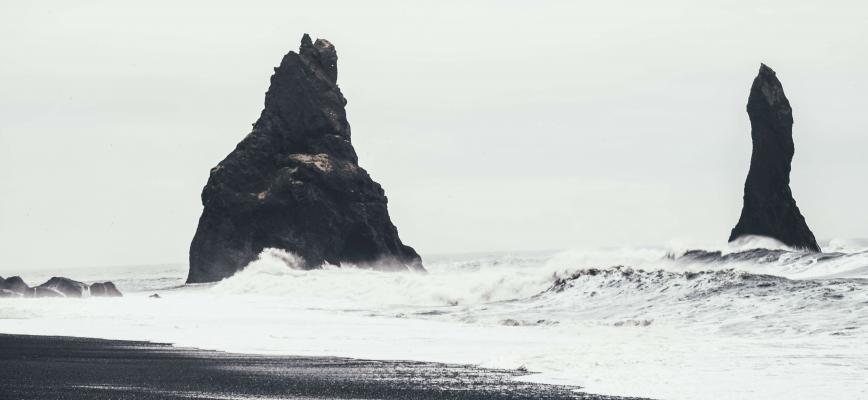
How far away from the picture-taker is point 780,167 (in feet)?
188

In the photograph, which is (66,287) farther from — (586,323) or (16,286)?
(586,323)

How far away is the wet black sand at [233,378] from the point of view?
14812 millimetres

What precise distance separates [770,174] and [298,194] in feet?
100

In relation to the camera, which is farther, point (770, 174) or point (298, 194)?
point (298, 194)

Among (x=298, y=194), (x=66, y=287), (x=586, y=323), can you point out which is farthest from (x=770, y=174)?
(x=66, y=287)

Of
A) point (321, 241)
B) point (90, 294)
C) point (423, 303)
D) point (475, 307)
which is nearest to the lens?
point (475, 307)

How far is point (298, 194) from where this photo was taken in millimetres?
71250

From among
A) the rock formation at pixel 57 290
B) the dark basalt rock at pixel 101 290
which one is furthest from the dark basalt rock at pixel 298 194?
the dark basalt rock at pixel 101 290

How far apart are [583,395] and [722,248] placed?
132ft

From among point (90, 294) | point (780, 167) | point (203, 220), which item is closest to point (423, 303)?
point (90, 294)

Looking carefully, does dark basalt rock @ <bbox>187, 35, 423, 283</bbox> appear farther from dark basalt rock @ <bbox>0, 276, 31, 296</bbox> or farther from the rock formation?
dark basalt rock @ <bbox>0, 276, 31, 296</bbox>

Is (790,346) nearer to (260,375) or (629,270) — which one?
(260,375)

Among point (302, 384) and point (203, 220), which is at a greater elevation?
point (203, 220)

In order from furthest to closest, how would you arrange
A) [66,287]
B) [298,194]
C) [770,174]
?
[298,194] → [770,174] → [66,287]
